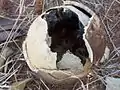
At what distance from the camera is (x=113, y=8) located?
5.36ft

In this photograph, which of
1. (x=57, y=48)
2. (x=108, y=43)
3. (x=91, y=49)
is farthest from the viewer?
(x=108, y=43)

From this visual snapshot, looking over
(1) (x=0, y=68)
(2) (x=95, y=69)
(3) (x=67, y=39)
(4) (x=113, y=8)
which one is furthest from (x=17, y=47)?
(4) (x=113, y=8)

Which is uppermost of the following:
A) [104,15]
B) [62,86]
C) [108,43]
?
[104,15]

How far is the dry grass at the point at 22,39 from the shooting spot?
152 cm

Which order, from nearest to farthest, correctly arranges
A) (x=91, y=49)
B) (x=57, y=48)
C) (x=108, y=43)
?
(x=91, y=49) → (x=57, y=48) → (x=108, y=43)

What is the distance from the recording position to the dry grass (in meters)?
1.52

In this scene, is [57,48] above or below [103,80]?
above

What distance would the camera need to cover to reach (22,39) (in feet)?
A: 5.21

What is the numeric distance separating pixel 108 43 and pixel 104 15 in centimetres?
13

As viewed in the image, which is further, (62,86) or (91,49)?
(62,86)

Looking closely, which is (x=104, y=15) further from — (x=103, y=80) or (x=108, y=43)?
(x=103, y=80)

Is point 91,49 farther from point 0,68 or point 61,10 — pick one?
point 0,68

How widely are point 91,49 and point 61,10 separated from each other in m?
0.21

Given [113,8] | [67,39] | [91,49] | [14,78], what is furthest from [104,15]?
[14,78]
